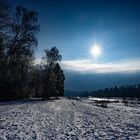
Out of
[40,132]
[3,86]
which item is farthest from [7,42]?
[40,132]

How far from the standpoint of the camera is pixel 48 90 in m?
51.6

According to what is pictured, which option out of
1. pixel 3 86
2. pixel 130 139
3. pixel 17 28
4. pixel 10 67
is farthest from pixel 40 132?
pixel 3 86

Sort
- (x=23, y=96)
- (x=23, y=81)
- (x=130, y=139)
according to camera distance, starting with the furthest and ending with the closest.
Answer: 1. (x=23, y=96)
2. (x=23, y=81)
3. (x=130, y=139)

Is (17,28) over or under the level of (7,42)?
over

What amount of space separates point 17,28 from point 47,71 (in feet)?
83.4

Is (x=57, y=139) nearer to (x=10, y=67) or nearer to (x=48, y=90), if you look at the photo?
(x=10, y=67)

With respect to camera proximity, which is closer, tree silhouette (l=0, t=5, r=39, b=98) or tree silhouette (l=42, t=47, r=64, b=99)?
tree silhouette (l=0, t=5, r=39, b=98)

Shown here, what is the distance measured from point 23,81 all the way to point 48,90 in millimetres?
13557

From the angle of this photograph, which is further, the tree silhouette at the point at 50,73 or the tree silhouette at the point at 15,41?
the tree silhouette at the point at 50,73

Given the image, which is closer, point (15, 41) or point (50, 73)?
point (15, 41)

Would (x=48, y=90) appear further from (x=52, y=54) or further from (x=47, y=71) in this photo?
(x=52, y=54)

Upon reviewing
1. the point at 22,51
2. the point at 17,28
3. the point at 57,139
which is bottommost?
the point at 57,139

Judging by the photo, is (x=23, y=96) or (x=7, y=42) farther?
(x=23, y=96)

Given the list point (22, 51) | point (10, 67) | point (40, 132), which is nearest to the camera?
point (40, 132)
